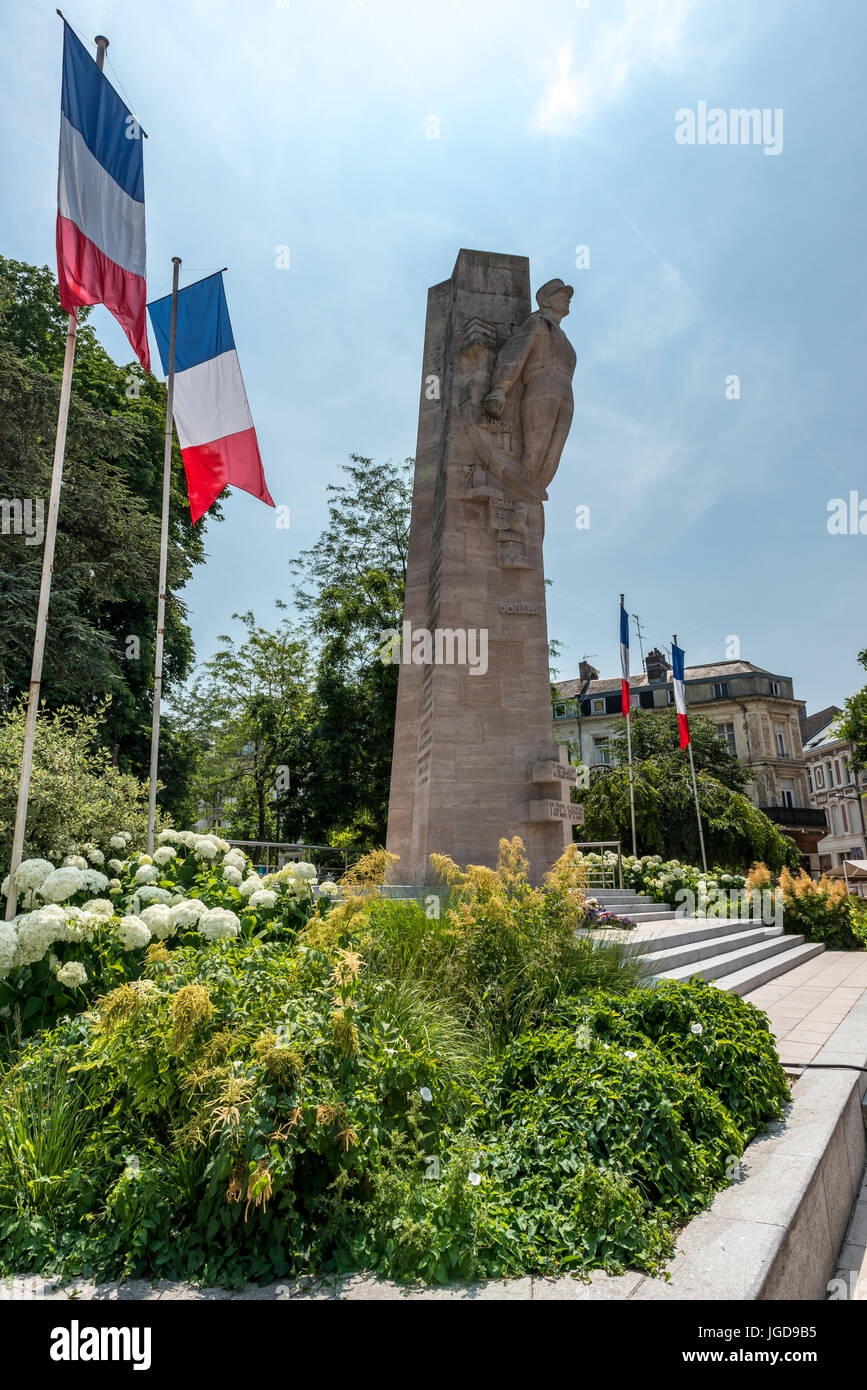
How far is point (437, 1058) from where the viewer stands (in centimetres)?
372

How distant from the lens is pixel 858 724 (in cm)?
2392

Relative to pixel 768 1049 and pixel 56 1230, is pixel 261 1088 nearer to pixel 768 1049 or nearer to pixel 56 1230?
pixel 56 1230

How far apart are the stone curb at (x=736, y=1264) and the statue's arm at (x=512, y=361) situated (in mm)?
10497

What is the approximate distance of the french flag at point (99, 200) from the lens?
6.02 metres

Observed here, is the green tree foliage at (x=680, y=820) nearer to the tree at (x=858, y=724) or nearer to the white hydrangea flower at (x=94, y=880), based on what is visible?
the tree at (x=858, y=724)

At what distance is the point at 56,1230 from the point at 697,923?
10905 millimetres

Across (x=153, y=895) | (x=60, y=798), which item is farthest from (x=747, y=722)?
(x=153, y=895)

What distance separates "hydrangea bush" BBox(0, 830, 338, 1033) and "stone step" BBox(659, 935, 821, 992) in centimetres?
357

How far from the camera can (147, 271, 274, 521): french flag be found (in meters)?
8.62

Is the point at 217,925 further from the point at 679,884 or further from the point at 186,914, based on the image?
the point at 679,884

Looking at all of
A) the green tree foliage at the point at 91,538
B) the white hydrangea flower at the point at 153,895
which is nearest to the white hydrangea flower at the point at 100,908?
the white hydrangea flower at the point at 153,895
